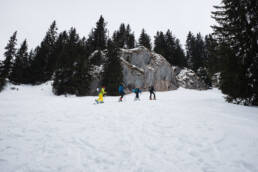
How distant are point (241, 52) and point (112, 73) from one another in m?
18.9

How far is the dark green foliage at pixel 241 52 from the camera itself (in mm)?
9047

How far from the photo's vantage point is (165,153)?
2.97 metres

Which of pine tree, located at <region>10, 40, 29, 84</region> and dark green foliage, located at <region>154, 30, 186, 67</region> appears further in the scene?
dark green foliage, located at <region>154, 30, 186, 67</region>

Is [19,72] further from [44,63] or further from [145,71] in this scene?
[145,71]

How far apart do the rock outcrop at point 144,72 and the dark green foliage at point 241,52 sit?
63.9 ft

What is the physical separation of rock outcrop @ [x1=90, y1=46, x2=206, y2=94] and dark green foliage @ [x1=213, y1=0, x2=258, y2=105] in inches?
767

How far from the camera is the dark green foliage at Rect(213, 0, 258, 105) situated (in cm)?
905

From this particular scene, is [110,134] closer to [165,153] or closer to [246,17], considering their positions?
[165,153]

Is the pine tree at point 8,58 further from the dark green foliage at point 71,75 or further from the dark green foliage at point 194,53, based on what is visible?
the dark green foliage at point 194,53

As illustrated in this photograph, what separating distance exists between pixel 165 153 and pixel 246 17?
13.4m

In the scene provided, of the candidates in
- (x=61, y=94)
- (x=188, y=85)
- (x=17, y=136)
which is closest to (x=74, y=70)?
(x=61, y=94)

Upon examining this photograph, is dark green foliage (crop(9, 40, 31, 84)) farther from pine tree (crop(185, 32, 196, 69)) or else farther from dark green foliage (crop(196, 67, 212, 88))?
pine tree (crop(185, 32, 196, 69))

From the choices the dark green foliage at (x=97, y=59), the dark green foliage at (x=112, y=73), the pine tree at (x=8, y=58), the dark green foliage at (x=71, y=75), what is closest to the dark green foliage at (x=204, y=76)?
the dark green foliage at (x=112, y=73)

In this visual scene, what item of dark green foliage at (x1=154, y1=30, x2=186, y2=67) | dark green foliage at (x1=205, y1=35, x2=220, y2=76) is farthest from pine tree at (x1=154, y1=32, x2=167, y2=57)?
dark green foliage at (x1=205, y1=35, x2=220, y2=76)
